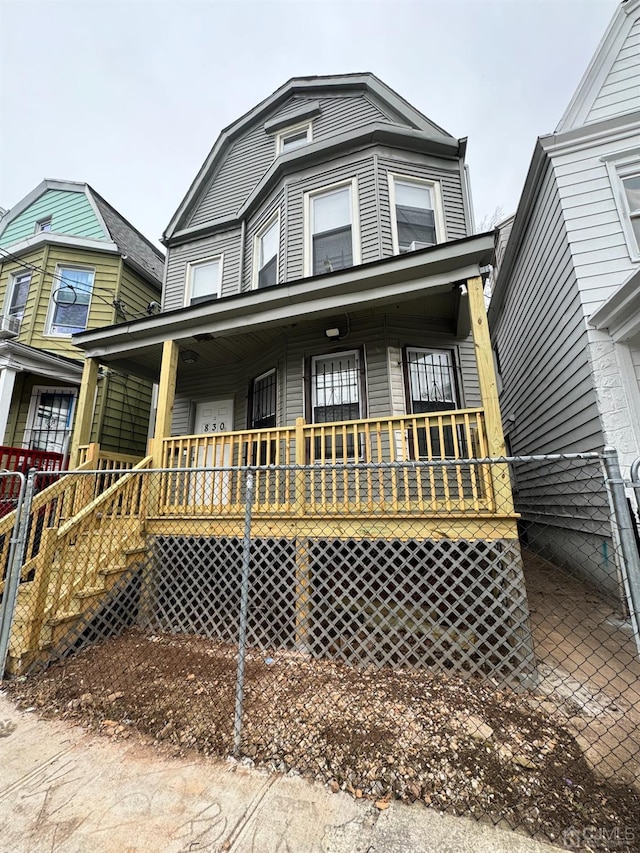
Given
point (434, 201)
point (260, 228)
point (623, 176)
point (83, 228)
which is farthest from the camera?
point (83, 228)

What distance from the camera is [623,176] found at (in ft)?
17.3

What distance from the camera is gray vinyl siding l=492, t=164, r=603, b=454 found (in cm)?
525

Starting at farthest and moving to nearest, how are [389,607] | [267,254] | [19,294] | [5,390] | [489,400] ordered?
1. [19,294]
2. [267,254]
3. [5,390]
4. [489,400]
5. [389,607]

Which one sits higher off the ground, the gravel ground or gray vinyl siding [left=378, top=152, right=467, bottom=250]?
gray vinyl siding [left=378, top=152, right=467, bottom=250]

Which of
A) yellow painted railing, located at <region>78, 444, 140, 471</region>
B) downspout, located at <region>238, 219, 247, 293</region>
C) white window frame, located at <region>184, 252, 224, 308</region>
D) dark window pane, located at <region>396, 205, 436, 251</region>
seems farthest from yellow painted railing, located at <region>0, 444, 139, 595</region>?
dark window pane, located at <region>396, 205, 436, 251</region>

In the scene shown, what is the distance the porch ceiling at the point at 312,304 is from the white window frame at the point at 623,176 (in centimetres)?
229

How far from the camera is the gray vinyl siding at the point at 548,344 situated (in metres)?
5.25

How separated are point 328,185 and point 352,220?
915mm

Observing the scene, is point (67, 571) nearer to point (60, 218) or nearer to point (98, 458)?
point (98, 458)

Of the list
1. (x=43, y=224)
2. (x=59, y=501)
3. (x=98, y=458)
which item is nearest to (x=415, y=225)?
(x=98, y=458)

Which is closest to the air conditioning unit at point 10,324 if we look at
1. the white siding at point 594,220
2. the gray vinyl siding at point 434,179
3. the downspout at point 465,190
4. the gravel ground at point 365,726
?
the gravel ground at point 365,726

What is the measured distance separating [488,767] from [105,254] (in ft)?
39.4

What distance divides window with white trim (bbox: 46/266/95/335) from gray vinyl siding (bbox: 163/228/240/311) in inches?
92.1

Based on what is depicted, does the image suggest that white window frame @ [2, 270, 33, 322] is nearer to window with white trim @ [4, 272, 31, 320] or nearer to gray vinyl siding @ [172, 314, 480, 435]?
window with white trim @ [4, 272, 31, 320]
